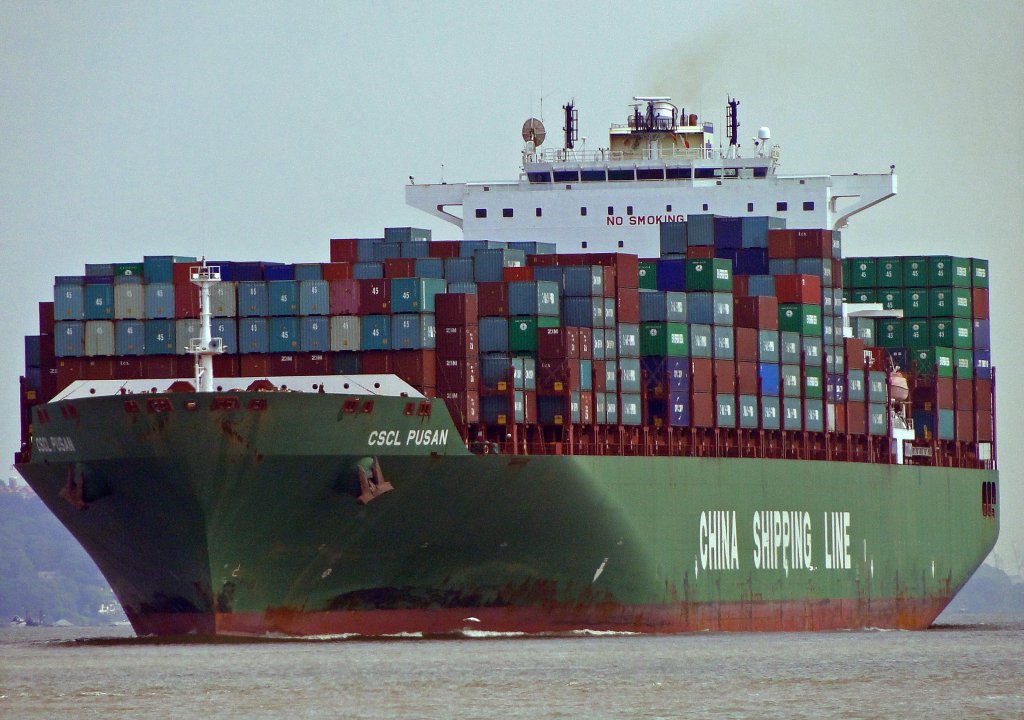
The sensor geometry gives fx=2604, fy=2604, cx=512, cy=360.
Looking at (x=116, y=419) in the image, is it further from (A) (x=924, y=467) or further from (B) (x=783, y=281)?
(A) (x=924, y=467)

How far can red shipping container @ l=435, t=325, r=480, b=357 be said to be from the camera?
55.3m

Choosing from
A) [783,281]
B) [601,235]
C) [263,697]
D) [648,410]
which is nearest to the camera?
[263,697]

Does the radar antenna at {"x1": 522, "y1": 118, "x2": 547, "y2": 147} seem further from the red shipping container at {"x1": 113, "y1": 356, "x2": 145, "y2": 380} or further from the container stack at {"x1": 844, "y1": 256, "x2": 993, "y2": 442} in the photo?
the red shipping container at {"x1": 113, "y1": 356, "x2": 145, "y2": 380}

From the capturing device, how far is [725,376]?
61.8 metres

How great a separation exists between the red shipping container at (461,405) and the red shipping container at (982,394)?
22178mm

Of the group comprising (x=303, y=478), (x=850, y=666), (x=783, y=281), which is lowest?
(x=850, y=666)

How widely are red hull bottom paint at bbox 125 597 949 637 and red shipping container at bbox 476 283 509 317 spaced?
21.2ft

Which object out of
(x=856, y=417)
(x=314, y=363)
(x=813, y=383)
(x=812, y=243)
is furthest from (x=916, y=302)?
(x=314, y=363)

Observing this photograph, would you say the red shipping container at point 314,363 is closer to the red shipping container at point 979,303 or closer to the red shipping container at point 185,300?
the red shipping container at point 185,300

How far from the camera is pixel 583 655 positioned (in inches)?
2104

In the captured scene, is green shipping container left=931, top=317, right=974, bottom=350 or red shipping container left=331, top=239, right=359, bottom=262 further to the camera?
green shipping container left=931, top=317, right=974, bottom=350

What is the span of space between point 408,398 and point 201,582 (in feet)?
18.6

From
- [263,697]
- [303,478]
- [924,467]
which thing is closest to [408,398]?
[303,478]

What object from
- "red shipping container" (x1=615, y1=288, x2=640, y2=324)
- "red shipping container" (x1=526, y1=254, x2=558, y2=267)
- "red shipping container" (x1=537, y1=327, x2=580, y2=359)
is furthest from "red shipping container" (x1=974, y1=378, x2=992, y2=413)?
"red shipping container" (x1=537, y1=327, x2=580, y2=359)
